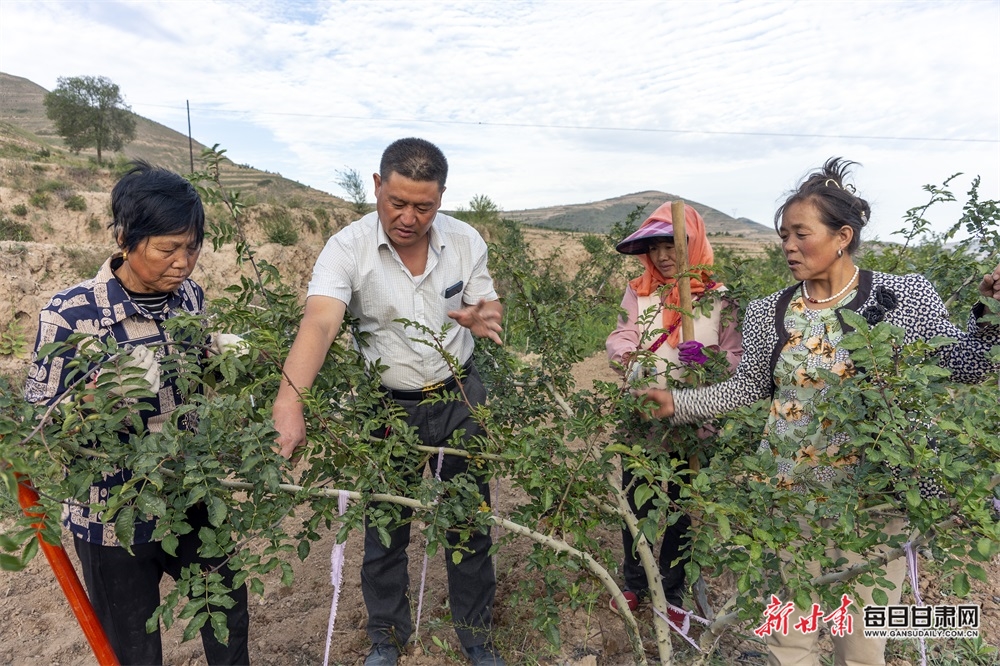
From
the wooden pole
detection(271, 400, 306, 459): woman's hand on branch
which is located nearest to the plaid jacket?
detection(271, 400, 306, 459): woman's hand on branch

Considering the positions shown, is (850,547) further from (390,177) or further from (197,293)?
(197,293)

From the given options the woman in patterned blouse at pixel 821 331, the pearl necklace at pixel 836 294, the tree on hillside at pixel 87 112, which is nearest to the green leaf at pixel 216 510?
the woman in patterned blouse at pixel 821 331

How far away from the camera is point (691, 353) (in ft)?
6.81

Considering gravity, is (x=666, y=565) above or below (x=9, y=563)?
below

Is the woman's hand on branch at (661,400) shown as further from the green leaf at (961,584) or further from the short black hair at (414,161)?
the short black hair at (414,161)

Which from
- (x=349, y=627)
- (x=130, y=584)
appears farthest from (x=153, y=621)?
(x=349, y=627)

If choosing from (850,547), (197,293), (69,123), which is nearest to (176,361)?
(197,293)

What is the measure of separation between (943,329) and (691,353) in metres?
0.70

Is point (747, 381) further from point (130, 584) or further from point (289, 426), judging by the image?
point (130, 584)

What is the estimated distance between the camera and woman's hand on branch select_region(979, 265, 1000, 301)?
155cm

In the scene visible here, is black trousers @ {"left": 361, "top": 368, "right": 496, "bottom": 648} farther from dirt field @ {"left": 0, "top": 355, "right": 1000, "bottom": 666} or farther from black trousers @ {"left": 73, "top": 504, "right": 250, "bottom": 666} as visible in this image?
black trousers @ {"left": 73, "top": 504, "right": 250, "bottom": 666}

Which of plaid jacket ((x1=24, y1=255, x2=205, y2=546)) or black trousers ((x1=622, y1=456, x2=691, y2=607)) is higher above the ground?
plaid jacket ((x1=24, y1=255, x2=205, y2=546))

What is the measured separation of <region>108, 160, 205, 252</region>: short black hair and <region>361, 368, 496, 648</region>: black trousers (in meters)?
1.04

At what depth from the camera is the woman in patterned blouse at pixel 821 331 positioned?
1.66 meters
